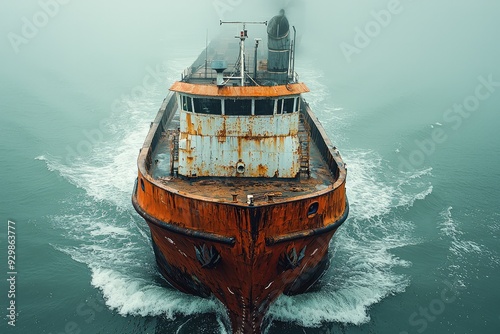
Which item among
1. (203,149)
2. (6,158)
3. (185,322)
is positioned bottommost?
(185,322)

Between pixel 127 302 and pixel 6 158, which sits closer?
pixel 127 302

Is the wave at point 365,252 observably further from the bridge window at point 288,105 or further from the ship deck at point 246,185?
the bridge window at point 288,105

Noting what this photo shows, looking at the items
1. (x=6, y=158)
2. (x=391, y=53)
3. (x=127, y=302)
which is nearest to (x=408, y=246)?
(x=127, y=302)

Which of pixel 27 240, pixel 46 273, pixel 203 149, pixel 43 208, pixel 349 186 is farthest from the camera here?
pixel 349 186

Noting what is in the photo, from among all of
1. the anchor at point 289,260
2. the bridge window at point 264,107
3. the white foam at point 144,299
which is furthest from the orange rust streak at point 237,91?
the white foam at point 144,299

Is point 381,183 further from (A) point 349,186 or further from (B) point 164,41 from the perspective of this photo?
(B) point 164,41

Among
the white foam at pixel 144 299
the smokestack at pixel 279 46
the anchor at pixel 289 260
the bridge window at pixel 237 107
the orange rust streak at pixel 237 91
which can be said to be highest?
the smokestack at pixel 279 46

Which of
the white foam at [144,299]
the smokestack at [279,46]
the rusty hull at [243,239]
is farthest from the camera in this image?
the smokestack at [279,46]

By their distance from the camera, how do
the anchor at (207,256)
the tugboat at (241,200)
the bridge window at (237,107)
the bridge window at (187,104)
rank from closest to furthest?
the tugboat at (241,200), the anchor at (207,256), the bridge window at (237,107), the bridge window at (187,104)
